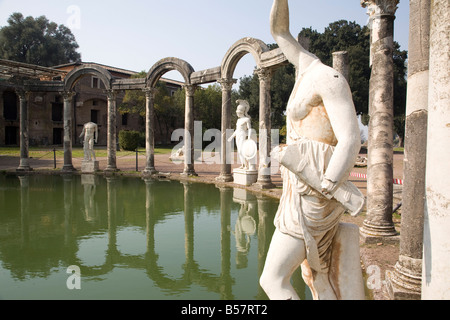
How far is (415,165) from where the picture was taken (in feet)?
11.8

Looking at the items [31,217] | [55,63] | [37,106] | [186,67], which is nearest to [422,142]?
[31,217]

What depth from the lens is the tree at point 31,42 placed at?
40062 mm

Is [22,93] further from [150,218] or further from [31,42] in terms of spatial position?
[31,42]

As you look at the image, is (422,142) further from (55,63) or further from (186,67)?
(55,63)

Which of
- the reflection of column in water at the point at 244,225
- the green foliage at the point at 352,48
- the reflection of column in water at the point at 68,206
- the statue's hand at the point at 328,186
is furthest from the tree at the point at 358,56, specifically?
the statue's hand at the point at 328,186

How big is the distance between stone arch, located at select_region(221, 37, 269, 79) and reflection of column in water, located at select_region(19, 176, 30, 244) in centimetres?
779

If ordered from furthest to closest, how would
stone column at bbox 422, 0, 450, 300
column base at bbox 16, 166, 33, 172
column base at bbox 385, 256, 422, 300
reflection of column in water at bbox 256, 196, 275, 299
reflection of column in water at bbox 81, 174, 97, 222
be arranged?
column base at bbox 16, 166, 33, 172 < reflection of column in water at bbox 81, 174, 97, 222 < reflection of column in water at bbox 256, 196, 275, 299 < column base at bbox 385, 256, 422, 300 < stone column at bbox 422, 0, 450, 300

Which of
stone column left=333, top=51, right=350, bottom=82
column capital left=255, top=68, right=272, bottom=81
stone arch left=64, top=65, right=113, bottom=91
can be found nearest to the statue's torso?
stone column left=333, top=51, right=350, bottom=82

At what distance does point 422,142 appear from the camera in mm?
3555

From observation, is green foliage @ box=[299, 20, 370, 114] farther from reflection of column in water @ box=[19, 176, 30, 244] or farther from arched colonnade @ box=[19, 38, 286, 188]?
reflection of column in water @ box=[19, 176, 30, 244]

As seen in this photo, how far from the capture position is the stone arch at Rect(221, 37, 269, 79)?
462 inches

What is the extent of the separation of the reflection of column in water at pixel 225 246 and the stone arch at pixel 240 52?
15.7ft

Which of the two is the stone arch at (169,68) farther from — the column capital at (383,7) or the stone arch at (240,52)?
the column capital at (383,7)
